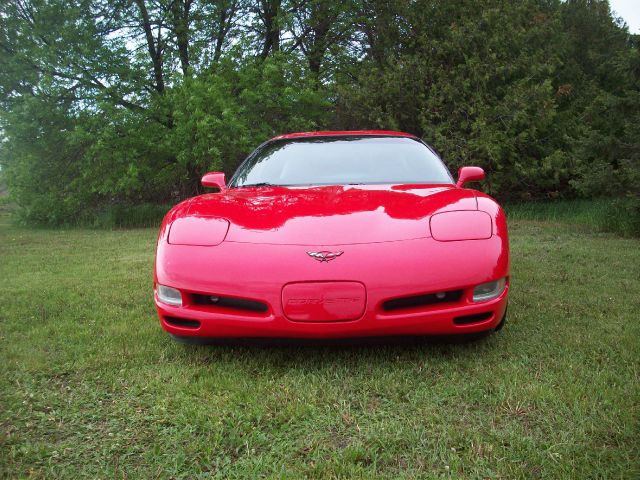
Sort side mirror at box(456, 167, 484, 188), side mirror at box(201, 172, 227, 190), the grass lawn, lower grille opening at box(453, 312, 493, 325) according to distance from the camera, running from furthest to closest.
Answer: side mirror at box(201, 172, 227, 190)
side mirror at box(456, 167, 484, 188)
lower grille opening at box(453, 312, 493, 325)
the grass lawn

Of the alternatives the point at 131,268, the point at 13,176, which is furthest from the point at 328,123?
the point at 131,268

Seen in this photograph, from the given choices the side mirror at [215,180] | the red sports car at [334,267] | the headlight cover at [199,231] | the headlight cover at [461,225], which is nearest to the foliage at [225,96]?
the side mirror at [215,180]

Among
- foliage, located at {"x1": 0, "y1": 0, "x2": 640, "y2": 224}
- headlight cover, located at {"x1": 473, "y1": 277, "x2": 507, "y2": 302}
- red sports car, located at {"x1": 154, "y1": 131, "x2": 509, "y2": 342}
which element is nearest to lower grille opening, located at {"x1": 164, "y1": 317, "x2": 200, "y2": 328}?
red sports car, located at {"x1": 154, "y1": 131, "x2": 509, "y2": 342}

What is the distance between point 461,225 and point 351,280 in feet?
2.04

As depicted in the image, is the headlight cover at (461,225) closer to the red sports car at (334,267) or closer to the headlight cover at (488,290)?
the red sports car at (334,267)

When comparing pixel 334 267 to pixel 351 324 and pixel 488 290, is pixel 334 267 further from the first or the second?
pixel 488 290

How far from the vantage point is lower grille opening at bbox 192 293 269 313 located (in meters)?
2.25

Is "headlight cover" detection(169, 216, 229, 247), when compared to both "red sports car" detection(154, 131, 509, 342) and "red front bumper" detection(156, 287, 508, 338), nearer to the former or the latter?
"red sports car" detection(154, 131, 509, 342)

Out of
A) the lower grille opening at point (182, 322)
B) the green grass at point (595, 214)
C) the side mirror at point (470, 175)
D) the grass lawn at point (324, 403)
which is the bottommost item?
the green grass at point (595, 214)

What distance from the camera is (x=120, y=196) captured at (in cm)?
1309

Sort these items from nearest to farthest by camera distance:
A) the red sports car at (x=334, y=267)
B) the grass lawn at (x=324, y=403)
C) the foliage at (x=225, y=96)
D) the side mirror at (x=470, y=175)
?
the grass lawn at (x=324, y=403) → the red sports car at (x=334, y=267) → the side mirror at (x=470, y=175) → the foliage at (x=225, y=96)

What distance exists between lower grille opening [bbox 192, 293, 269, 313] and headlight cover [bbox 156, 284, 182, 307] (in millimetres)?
79

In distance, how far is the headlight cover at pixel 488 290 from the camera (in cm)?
231

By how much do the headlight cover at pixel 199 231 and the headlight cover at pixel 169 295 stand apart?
222 mm
